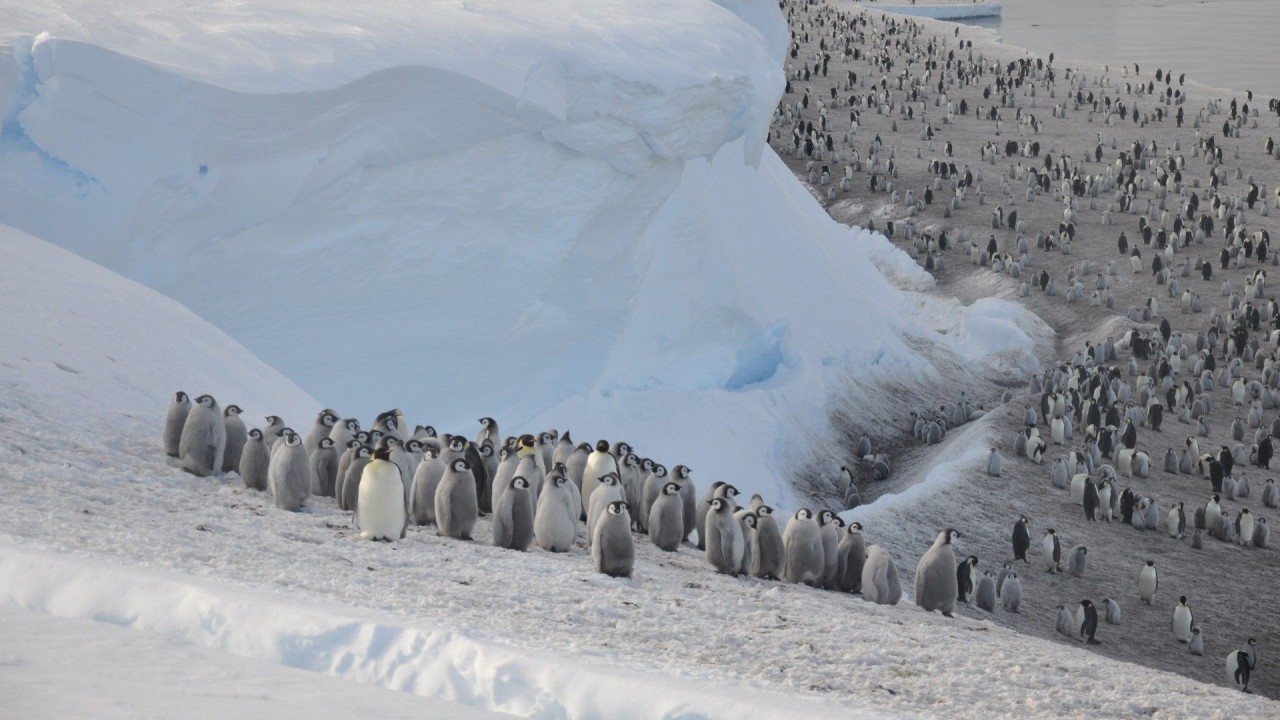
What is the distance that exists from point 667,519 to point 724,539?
868 millimetres

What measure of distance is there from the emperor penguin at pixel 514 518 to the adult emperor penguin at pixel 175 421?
97.8 inches

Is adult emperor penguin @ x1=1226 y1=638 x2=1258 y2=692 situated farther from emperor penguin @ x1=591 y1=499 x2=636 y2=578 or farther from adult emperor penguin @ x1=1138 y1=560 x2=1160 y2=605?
emperor penguin @ x1=591 y1=499 x2=636 y2=578

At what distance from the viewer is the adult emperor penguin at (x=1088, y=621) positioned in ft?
44.3

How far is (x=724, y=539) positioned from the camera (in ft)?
32.1

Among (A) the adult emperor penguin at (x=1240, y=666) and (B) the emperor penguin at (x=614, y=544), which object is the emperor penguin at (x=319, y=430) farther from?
(A) the adult emperor penguin at (x=1240, y=666)

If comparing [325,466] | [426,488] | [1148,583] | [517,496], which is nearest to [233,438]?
[325,466]

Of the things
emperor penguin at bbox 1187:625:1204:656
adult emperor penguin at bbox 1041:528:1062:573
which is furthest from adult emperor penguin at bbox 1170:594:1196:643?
adult emperor penguin at bbox 1041:528:1062:573

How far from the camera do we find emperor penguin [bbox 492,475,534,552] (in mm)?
9117

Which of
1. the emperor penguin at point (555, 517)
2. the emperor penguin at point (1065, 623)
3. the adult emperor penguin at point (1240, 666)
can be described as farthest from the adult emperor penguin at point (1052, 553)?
the emperor penguin at point (555, 517)

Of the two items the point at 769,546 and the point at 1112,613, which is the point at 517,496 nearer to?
the point at 769,546

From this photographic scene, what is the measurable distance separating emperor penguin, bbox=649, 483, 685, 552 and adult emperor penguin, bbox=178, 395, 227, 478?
3363 millimetres

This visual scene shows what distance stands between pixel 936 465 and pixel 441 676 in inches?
525

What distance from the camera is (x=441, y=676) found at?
569 centimetres

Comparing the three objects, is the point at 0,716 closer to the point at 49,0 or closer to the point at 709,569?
the point at 709,569
